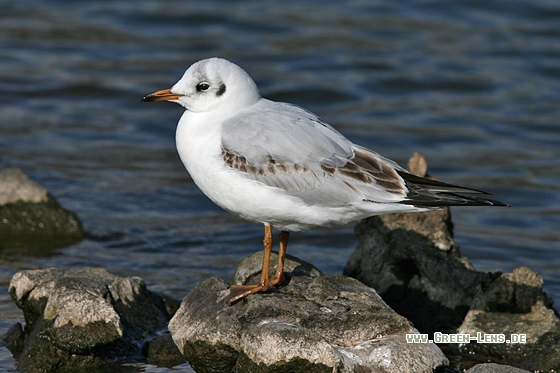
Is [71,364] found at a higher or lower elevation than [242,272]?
lower

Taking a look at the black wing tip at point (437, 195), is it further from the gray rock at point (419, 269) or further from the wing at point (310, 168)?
the gray rock at point (419, 269)

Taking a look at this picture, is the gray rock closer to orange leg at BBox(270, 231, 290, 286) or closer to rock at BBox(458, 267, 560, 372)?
rock at BBox(458, 267, 560, 372)

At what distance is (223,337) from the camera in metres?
5.19

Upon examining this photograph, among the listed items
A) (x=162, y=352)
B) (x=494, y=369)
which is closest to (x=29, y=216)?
(x=162, y=352)

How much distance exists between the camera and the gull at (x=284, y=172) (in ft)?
17.8

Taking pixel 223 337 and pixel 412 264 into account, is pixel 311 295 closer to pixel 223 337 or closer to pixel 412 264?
pixel 223 337

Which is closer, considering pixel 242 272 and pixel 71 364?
pixel 71 364

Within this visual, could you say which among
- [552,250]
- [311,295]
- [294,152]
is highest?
[294,152]

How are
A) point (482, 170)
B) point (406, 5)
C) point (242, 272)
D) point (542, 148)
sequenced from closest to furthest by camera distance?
point (242, 272)
point (482, 170)
point (542, 148)
point (406, 5)

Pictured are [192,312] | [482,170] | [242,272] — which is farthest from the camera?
→ [482,170]

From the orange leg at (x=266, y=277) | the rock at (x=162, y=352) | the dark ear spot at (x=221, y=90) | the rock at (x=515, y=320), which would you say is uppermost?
the dark ear spot at (x=221, y=90)

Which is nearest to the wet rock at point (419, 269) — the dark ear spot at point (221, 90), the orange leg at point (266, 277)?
the orange leg at point (266, 277)

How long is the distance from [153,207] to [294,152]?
14.0ft

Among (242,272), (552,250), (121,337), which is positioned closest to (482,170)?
(552,250)
